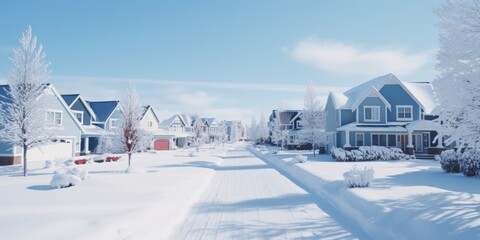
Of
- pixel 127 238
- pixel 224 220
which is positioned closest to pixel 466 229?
pixel 224 220

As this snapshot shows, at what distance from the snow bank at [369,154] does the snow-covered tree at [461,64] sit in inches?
852

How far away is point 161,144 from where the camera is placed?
182 ft

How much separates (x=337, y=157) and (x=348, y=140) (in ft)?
16.8

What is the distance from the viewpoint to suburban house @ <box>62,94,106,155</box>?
38969mm

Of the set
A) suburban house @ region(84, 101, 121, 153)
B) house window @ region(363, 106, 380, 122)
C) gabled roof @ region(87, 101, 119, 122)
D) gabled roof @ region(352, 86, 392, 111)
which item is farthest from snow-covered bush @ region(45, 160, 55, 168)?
house window @ region(363, 106, 380, 122)

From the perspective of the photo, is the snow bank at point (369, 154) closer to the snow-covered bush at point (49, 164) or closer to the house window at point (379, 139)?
the house window at point (379, 139)

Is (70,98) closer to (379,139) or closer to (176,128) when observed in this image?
→ (176,128)

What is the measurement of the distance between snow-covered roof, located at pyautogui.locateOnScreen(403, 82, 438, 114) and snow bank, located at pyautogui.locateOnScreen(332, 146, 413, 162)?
9.08 metres

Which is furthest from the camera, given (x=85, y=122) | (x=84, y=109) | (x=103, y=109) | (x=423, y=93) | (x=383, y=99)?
(x=103, y=109)

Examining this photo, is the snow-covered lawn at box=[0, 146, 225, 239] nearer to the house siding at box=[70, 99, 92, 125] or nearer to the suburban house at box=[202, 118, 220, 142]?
the house siding at box=[70, 99, 92, 125]

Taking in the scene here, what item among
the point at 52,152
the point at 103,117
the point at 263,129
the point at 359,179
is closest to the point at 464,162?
the point at 359,179

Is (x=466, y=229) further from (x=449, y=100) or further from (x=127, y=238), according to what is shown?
(x=127, y=238)

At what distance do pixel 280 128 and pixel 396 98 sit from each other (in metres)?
23.4

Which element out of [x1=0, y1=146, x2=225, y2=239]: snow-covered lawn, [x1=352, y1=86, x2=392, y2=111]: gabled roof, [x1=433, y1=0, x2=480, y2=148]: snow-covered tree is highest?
[x1=352, y1=86, x2=392, y2=111]: gabled roof
